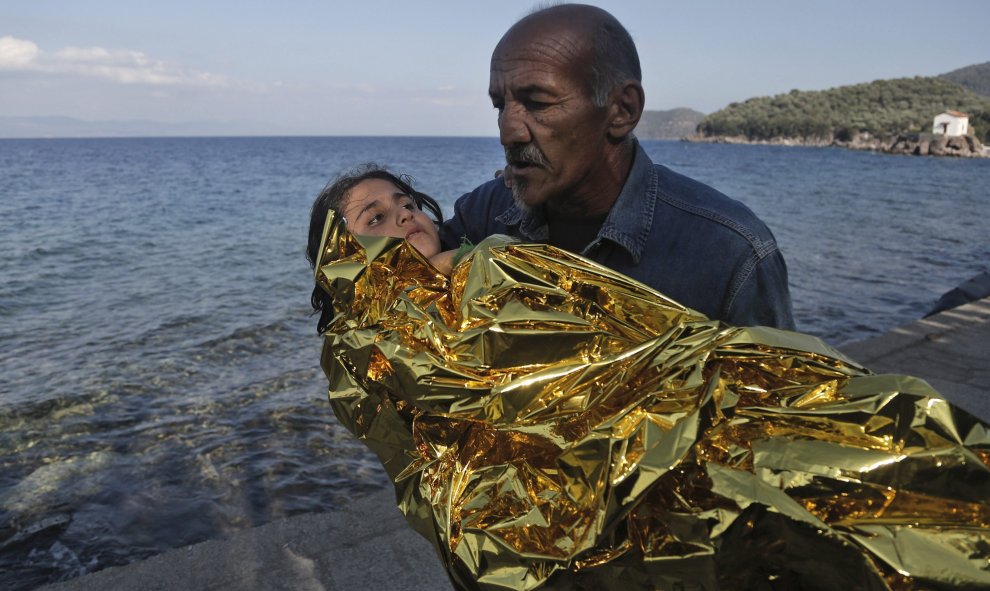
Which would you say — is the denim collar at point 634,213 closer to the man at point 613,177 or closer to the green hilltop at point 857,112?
the man at point 613,177

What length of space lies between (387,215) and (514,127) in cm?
84

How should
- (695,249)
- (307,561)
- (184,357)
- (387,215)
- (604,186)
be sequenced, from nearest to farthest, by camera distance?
1. (695,249)
2. (604,186)
3. (387,215)
4. (307,561)
5. (184,357)

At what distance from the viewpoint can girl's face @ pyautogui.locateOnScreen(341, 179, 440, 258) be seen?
2629 millimetres

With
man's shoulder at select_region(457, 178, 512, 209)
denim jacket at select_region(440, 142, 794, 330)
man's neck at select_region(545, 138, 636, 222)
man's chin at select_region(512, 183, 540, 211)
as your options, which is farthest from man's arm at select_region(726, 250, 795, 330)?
man's shoulder at select_region(457, 178, 512, 209)

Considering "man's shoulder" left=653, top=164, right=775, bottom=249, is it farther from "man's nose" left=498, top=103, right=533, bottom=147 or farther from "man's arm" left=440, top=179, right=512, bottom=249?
"man's arm" left=440, top=179, right=512, bottom=249

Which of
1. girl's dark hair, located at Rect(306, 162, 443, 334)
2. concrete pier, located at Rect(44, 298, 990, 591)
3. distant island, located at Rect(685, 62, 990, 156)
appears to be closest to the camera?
girl's dark hair, located at Rect(306, 162, 443, 334)

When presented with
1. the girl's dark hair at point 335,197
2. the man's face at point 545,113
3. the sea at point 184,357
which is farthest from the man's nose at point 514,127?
the sea at point 184,357

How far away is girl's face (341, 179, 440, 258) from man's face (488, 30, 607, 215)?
0.62m

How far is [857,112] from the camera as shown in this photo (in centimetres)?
11038

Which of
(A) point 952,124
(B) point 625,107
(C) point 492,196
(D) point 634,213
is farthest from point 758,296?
(A) point 952,124

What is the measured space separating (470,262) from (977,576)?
117cm

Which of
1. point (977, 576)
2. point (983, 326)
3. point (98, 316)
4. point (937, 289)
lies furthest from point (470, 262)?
point (937, 289)

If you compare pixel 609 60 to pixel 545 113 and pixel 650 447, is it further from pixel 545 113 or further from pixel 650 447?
pixel 650 447

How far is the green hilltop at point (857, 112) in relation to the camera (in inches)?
3807
